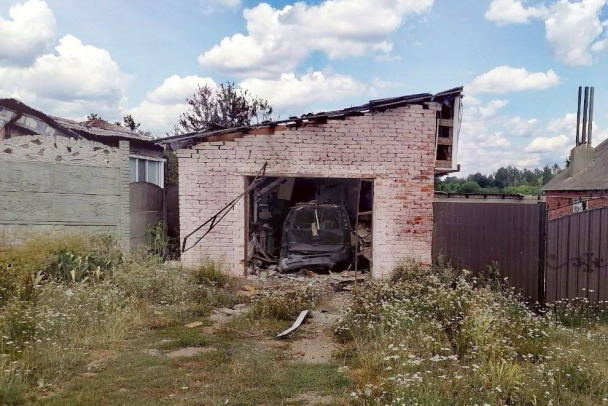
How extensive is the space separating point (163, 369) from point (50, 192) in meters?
5.63

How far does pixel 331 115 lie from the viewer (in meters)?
9.52

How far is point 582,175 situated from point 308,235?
16.9 m

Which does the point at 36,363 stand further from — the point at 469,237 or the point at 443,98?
the point at 443,98

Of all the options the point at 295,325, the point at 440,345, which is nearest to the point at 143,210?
the point at 295,325

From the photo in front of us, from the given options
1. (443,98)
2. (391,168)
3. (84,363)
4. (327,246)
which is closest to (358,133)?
(391,168)

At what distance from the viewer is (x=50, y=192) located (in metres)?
9.07

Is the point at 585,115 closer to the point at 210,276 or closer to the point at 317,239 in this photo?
the point at 317,239

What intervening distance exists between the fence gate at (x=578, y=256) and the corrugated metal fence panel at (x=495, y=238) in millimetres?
324

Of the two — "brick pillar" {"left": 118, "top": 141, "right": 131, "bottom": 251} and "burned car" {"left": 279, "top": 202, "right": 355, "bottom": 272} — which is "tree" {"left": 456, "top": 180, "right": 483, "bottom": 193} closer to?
"burned car" {"left": 279, "top": 202, "right": 355, "bottom": 272}

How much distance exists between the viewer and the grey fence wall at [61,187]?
886 cm

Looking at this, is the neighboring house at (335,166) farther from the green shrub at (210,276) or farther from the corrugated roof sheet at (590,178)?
the corrugated roof sheet at (590,178)

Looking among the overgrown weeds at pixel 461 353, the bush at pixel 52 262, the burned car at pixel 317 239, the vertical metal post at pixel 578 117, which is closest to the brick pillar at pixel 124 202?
the bush at pixel 52 262

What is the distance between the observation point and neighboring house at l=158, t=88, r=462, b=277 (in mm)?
9625

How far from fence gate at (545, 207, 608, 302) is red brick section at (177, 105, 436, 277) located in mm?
2344
